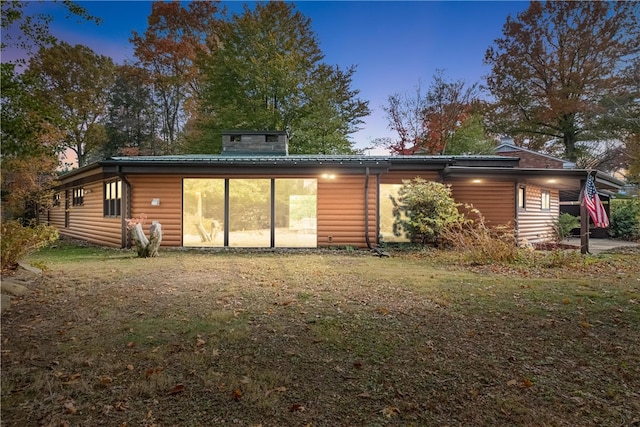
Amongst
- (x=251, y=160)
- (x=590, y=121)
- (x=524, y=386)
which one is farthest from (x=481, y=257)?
(x=590, y=121)

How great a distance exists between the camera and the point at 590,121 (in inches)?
832

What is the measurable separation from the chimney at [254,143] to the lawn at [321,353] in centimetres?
937

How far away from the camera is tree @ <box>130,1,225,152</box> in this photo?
21.5 meters

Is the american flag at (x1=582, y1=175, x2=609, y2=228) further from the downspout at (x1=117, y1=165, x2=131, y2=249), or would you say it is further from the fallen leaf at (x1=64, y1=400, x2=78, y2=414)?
the downspout at (x1=117, y1=165, x2=131, y2=249)

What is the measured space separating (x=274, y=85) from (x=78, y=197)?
36.8 feet

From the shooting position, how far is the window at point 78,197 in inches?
558

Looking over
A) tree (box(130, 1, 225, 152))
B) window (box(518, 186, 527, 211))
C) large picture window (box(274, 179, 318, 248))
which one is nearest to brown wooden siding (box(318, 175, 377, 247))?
large picture window (box(274, 179, 318, 248))

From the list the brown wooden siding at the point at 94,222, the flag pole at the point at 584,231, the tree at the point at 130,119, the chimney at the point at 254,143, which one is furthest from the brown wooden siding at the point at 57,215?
the flag pole at the point at 584,231

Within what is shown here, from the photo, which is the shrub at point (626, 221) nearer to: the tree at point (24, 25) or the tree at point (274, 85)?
the tree at point (274, 85)

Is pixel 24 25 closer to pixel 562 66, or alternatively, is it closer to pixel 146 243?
pixel 146 243

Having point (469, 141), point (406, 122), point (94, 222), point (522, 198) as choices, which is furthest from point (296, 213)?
point (469, 141)

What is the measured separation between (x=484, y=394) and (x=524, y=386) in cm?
36

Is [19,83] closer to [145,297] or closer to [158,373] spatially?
[145,297]

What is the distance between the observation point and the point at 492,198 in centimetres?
1211
